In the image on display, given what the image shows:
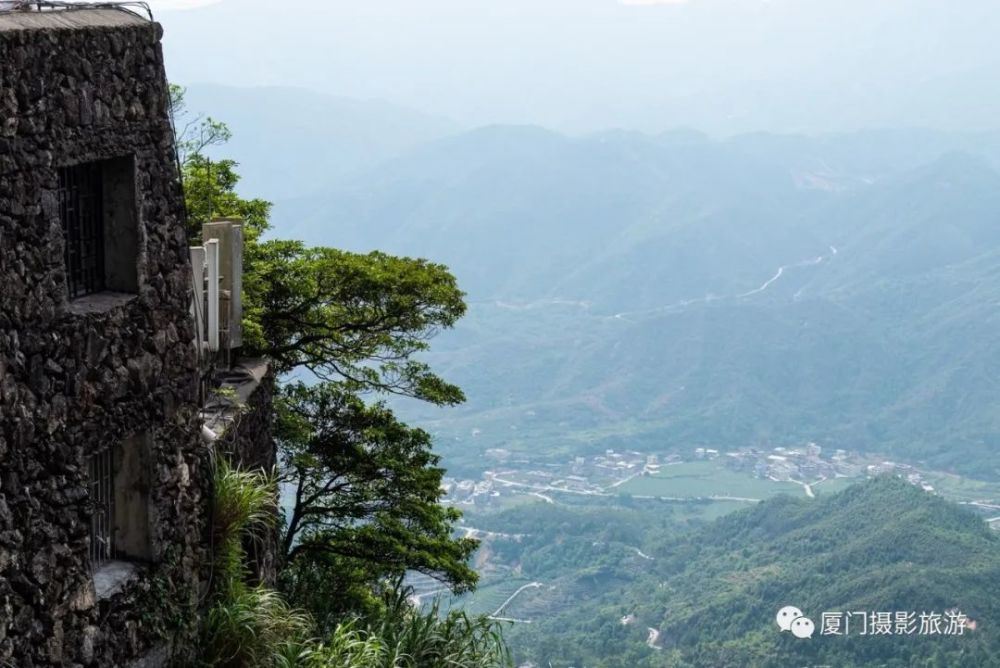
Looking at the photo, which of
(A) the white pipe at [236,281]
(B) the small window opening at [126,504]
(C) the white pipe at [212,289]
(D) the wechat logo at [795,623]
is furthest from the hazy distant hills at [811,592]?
(B) the small window opening at [126,504]

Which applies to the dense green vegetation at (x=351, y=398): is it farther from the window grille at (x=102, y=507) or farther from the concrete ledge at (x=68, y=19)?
the concrete ledge at (x=68, y=19)

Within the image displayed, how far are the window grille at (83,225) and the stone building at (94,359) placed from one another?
0.04ft

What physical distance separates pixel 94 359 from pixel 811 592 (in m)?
48.4

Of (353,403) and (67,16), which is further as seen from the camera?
(353,403)

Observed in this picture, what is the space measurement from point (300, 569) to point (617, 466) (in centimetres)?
11425

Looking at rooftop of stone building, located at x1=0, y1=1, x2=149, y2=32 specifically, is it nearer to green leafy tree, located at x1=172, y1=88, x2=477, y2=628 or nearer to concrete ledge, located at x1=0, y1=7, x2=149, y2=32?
concrete ledge, located at x1=0, y1=7, x2=149, y2=32

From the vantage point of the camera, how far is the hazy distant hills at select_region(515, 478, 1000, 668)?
1732 inches

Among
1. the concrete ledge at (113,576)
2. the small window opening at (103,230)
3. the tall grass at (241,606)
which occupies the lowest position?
the tall grass at (241,606)

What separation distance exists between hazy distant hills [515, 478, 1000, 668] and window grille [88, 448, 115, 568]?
120 feet

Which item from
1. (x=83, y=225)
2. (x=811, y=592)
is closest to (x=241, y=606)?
(x=83, y=225)

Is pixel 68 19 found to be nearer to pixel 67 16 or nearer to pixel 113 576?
pixel 67 16

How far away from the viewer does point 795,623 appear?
49125 mm

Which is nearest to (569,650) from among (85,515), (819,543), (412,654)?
(819,543)

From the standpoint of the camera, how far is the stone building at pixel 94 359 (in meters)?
6.41
